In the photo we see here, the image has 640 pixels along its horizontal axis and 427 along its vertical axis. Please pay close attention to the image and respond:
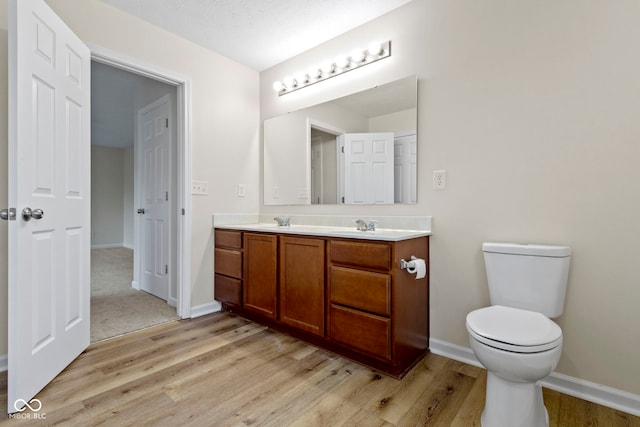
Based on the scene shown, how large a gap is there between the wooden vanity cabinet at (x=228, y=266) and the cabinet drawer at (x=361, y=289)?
37.7 inches

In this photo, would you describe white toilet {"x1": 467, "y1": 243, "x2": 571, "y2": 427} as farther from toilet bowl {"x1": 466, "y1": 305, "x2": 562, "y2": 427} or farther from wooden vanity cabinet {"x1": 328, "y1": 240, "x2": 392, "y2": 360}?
wooden vanity cabinet {"x1": 328, "y1": 240, "x2": 392, "y2": 360}

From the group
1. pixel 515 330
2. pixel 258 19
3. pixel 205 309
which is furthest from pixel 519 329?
pixel 258 19

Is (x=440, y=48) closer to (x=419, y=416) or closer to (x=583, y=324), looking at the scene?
(x=583, y=324)

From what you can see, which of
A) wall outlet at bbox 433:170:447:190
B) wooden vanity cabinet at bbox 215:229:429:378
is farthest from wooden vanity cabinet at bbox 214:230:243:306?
wall outlet at bbox 433:170:447:190

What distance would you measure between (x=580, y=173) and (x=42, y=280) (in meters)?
2.69

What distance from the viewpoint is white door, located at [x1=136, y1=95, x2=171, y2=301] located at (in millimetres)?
2938

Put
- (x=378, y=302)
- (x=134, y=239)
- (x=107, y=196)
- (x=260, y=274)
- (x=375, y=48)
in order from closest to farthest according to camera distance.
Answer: (x=378, y=302)
(x=375, y=48)
(x=260, y=274)
(x=134, y=239)
(x=107, y=196)

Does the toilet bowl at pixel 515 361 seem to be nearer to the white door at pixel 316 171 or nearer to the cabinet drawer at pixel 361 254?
the cabinet drawer at pixel 361 254

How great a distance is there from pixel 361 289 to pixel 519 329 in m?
0.74

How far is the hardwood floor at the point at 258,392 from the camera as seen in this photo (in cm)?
133

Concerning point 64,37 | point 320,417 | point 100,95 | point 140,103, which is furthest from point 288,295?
point 100,95

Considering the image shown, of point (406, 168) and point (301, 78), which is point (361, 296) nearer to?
point (406, 168)

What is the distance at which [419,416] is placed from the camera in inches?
53.2

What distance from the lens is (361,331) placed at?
67.4 inches
